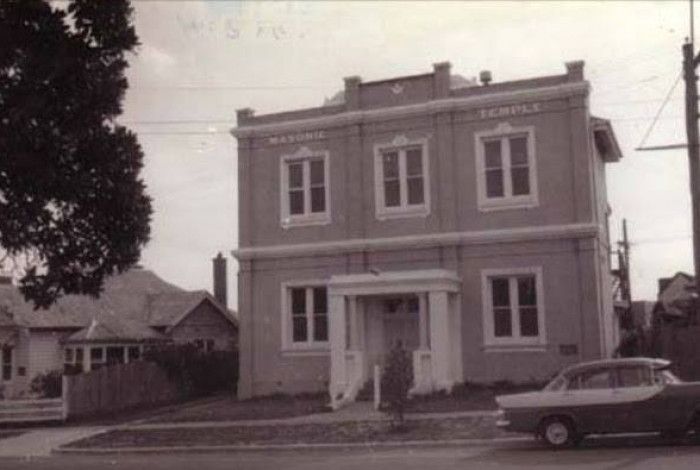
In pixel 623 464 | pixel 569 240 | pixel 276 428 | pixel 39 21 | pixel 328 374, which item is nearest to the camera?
pixel 39 21

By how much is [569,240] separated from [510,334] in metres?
3.02

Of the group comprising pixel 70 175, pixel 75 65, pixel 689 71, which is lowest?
pixel 70 175

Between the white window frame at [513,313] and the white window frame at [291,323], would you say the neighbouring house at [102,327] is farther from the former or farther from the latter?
the white window frame at [513,313]

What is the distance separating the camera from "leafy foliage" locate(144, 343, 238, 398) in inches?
1351

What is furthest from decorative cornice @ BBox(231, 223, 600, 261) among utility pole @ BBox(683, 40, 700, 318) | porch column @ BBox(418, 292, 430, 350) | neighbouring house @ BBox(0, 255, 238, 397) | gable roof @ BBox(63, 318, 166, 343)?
gable roof @ BBox(63, 318, 166, 343)

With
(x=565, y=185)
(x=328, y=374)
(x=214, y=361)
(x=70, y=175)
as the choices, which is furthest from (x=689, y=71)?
(x=214, y=361)

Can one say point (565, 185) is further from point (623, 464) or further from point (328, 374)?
point (623, 464)

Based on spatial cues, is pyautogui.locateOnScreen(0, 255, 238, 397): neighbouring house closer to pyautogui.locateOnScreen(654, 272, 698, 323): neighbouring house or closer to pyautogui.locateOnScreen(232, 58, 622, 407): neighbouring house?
pyautogui.locateOnScreen(232, 58, 622, 407): neighbouring house

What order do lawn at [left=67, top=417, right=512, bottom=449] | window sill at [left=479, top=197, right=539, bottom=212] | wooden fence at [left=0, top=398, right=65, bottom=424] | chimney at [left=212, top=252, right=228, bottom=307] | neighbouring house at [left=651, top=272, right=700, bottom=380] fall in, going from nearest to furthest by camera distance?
lawn at [left=67, top=417, right=512, bottom=449] → neighbouring house at [left=651, top=272, right=700, bottom=380] → window sill at [left=479, top=197, right=539, bottom=212] → wooden fence at [left=0, top=398, right=65, bottom=424] → chimney at [left=212, top=252, right=228, bottom=307]

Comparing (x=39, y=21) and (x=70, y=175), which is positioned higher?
(x=39, y=21)

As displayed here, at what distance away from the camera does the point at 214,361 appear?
36031mm

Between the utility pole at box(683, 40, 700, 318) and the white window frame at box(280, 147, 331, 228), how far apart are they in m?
11.2

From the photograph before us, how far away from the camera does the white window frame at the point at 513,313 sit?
2680 centimetres

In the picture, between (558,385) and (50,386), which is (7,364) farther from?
(558,385)
